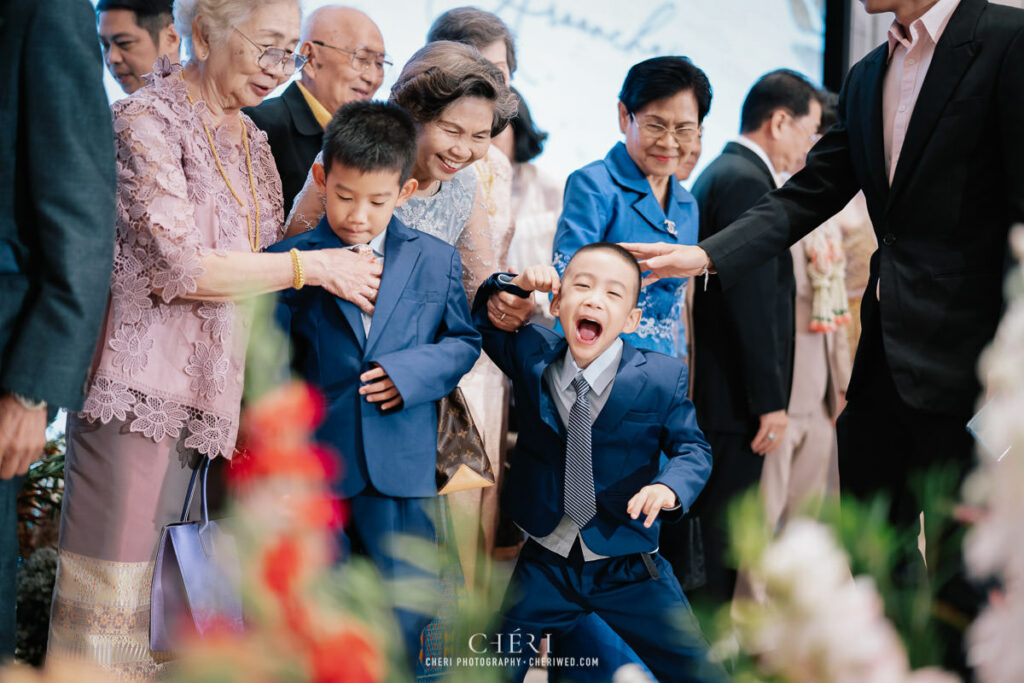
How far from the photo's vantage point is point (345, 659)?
1.46 ft

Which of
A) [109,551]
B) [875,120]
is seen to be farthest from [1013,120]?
[109,551]

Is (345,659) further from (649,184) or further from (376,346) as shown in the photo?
(649,184)

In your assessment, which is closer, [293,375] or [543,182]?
[293,375]

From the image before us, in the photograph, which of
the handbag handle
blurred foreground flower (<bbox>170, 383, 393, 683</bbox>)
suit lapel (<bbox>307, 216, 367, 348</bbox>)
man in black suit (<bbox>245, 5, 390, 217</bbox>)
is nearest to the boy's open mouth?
suit lapel (<bbox>307, 216, 367, 348</bbox>)

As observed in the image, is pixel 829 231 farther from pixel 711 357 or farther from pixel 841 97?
pixel 841 97

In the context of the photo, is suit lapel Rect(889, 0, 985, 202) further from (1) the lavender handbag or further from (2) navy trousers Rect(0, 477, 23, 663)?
(2) navy trousers Rect(0, 477, 23, 663)

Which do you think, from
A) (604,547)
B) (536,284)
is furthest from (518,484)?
(536,284)

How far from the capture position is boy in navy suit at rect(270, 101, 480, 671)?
184 centimetres

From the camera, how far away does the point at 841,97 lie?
2.15m

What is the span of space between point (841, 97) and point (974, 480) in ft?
6.25

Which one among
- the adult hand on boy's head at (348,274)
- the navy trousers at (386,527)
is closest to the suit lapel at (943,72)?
the adult hand on boy's head at (348,274)

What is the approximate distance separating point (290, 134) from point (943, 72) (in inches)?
61.0

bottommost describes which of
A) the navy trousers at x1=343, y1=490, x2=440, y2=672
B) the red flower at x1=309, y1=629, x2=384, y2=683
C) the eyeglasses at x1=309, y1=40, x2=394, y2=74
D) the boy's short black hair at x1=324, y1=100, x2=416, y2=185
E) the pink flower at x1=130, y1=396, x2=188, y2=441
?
the navy trousers at x1=343, y1=490, x2=440, y2=672

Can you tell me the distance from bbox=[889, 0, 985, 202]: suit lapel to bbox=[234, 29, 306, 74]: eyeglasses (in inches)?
47.4
